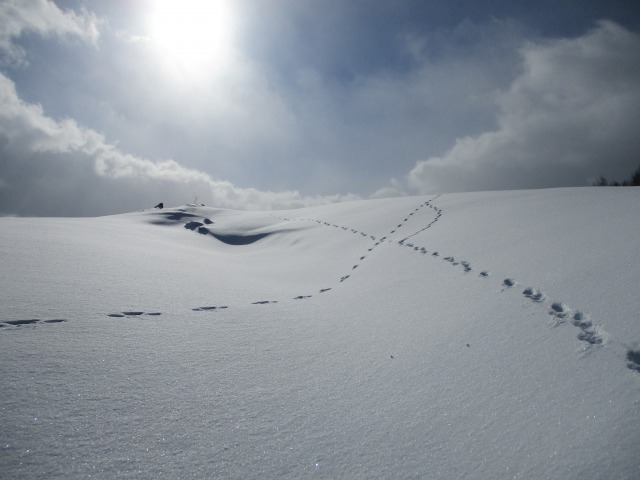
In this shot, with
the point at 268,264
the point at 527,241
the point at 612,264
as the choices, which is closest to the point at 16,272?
the point at 268,264

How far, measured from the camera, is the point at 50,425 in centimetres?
144

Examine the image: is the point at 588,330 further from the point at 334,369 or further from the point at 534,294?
the point at 334,369

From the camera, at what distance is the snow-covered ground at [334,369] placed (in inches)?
55.8

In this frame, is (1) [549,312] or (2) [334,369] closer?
(2) [334,369]

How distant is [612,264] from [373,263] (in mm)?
2966

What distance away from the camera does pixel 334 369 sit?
7.29 ft

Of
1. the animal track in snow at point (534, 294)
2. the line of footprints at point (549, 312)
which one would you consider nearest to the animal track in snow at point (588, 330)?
the line of footprints at point (549, 312)

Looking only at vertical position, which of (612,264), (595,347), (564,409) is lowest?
(564,409)

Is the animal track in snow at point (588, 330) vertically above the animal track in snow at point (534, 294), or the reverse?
the animal track in snow at point (534, 294)

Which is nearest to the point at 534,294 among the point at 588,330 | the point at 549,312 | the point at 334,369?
the point at 549,312

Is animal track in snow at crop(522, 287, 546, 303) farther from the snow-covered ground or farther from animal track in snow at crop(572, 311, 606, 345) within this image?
animal track in snow at crop(572, 311, 606, 345)

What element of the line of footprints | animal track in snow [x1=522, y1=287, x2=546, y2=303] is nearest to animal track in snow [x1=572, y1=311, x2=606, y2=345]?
the line of footprints

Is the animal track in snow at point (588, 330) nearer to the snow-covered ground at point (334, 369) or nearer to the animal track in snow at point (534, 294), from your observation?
the snow-covered ground at point (334, 369)

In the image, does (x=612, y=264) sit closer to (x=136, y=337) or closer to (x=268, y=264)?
(x=136, y=337)
